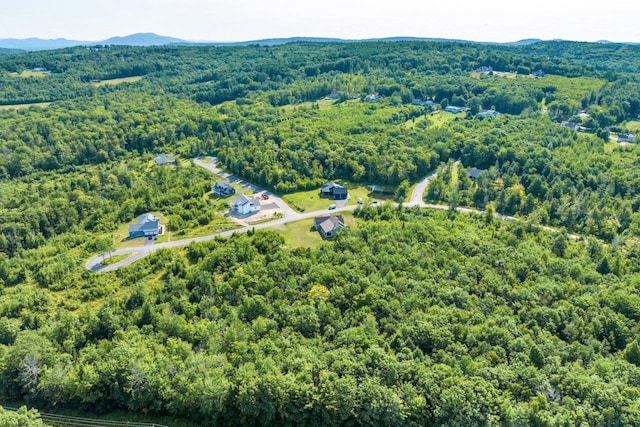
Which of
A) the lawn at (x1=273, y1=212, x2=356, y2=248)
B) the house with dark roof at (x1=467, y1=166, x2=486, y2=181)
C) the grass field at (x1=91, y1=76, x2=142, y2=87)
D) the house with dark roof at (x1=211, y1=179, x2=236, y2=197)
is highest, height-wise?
the grass field at (x1=91, y1=76, x2=142, y2=87)

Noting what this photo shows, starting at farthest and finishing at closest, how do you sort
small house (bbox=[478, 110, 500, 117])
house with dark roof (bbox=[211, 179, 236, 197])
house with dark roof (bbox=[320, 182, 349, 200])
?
small house (bbox=[478, 110, 500, 117]), house with dark roof (bbox=[211, 179, 236, 197]), house with dark roof (bbox=[320, 182, 349, 200])

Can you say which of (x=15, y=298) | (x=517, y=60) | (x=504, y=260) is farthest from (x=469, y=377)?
(x=517, y=60)

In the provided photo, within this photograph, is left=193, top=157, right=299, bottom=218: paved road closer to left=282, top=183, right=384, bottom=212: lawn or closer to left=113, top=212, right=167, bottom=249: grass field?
left=282, top=183, right=384, bottom=212: lawn

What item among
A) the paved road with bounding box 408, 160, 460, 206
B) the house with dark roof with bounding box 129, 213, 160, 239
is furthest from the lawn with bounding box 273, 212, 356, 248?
the house with dark roof with bounding box 129, 213, 160, 239

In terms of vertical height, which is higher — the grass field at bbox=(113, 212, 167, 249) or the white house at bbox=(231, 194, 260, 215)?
Answer: the white house at bbox=(231, 194, 260, 215)

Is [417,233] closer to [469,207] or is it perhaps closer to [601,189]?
[469,207]

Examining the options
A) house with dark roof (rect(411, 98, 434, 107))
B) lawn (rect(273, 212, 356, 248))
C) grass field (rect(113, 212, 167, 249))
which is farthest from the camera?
house with dark roof (rect(411, 98, 434, 107))

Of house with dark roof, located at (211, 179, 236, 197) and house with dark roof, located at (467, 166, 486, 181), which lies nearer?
house with dark roof, located at (211, 179, 236, 197)
